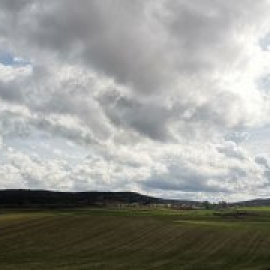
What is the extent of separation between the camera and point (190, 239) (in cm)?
8006

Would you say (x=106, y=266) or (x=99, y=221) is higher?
(x=99, y=221)

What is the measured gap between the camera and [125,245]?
236 feet

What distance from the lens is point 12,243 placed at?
69.1 m

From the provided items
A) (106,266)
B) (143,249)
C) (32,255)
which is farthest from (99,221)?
(106,266)

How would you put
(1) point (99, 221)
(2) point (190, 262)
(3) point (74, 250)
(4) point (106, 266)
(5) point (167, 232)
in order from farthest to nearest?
(1) point (99, 221) < (5) point (167, 232) < (3) point (74, 250) < (2) point (190, 262) < (4) point (106, 266)

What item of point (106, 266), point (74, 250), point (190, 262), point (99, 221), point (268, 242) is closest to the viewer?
point (106, 266)

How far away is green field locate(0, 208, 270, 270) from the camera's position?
2155 inches

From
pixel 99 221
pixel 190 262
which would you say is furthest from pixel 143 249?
pixel 99 221

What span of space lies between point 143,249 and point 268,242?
65.7 feet

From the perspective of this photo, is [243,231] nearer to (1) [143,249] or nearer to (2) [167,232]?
(2) [167,232]

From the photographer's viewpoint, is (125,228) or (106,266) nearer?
(106,266)

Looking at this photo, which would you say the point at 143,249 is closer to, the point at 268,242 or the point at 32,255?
the point at 32,255

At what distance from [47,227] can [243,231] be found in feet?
107

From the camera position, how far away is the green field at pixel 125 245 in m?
54.7
